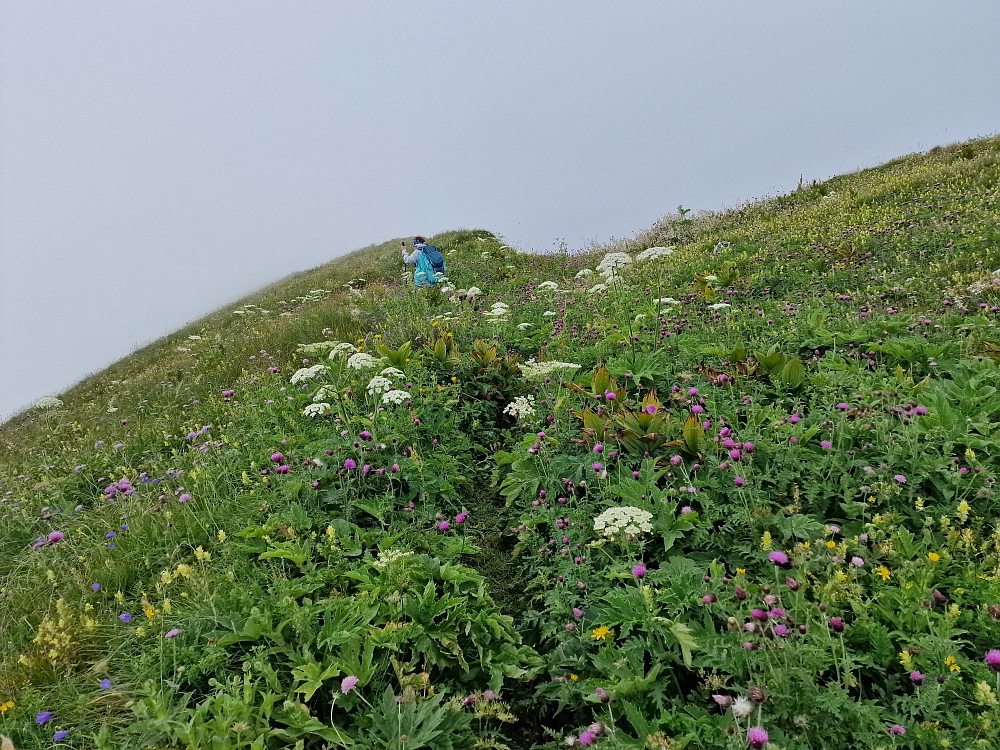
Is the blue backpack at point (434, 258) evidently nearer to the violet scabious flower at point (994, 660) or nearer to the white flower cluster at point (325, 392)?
the white flower cluster at point (325, 392)

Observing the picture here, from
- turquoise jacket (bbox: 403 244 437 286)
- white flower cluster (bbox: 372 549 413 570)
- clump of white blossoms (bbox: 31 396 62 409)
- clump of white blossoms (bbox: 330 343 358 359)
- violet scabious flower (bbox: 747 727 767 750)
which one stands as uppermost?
turquoise jacket (bbox: 403 244 437 286)

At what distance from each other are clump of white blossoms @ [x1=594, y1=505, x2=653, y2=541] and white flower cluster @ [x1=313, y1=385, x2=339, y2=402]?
2.86 metres

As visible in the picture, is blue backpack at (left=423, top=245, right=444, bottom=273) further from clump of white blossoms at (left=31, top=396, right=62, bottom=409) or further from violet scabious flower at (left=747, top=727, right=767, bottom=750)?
violet scabious flower at (left=747, top=727, right=767, bottom=750)

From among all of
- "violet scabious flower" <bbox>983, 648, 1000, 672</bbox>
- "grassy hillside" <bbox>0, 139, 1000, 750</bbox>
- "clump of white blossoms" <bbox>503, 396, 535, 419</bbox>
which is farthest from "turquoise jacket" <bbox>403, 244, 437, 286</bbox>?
"violet scabious flower" <bbox>983, 648, 1000, 672</bbox>

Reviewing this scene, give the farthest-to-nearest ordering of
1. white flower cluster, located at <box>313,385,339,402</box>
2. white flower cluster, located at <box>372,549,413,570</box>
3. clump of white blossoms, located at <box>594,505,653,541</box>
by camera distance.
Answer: white flower cluster, located at <box>313,385,339,402</box>
white flower cluster, located at <box>372,549,413,570</box>
clump of white blossoms, located at <box>594,505,653,541</box>

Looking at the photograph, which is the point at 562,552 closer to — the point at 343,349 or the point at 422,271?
the point at 343,349

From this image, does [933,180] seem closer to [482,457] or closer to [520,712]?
[482,457]

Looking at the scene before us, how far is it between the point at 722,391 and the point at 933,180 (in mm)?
11281

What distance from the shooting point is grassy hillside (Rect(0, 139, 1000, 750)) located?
219cm

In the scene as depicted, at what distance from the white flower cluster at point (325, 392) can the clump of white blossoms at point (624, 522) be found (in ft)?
9.37

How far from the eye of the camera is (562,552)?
3102mm

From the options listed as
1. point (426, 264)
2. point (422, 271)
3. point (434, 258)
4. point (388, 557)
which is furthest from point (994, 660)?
point (434, 258)

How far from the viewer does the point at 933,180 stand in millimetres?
11109

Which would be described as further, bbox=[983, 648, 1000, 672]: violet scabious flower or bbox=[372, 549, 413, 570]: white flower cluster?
bbox=[372, 549, 413, 570]: white flower cluster
